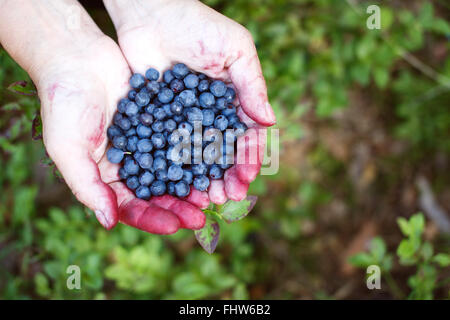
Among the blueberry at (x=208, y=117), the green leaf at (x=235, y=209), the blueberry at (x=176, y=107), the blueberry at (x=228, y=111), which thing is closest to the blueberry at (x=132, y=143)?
the blueberry at (x=176, y=107)

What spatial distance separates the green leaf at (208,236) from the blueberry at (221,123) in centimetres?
47

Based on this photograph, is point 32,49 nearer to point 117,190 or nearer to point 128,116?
point 128,116

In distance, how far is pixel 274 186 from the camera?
3.27 m

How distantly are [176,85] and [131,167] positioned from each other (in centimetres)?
46

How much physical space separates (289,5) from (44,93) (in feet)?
5.68

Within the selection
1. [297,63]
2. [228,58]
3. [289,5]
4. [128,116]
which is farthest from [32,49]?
[289,5]

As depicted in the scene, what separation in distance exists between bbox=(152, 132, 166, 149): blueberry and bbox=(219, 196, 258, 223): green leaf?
17.9 inches

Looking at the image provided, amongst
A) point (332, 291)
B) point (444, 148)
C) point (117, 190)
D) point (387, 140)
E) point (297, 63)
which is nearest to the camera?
point (117, 190)

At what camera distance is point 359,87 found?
3.49m

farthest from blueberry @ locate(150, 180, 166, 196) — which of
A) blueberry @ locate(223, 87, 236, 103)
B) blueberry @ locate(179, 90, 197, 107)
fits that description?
blueberry @ locate(223, 87, 236, 103)

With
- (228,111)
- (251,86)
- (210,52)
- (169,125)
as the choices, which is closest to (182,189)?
(169,125)

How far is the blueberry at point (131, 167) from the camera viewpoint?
1.66m

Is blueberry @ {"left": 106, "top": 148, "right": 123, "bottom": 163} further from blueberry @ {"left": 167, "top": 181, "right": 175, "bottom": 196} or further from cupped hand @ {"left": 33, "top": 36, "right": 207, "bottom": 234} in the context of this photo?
blueberry @ {"left": 167, "top": 181, "right": 175, "bottom": 196}

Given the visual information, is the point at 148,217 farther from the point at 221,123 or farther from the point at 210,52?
the point at 210,52
